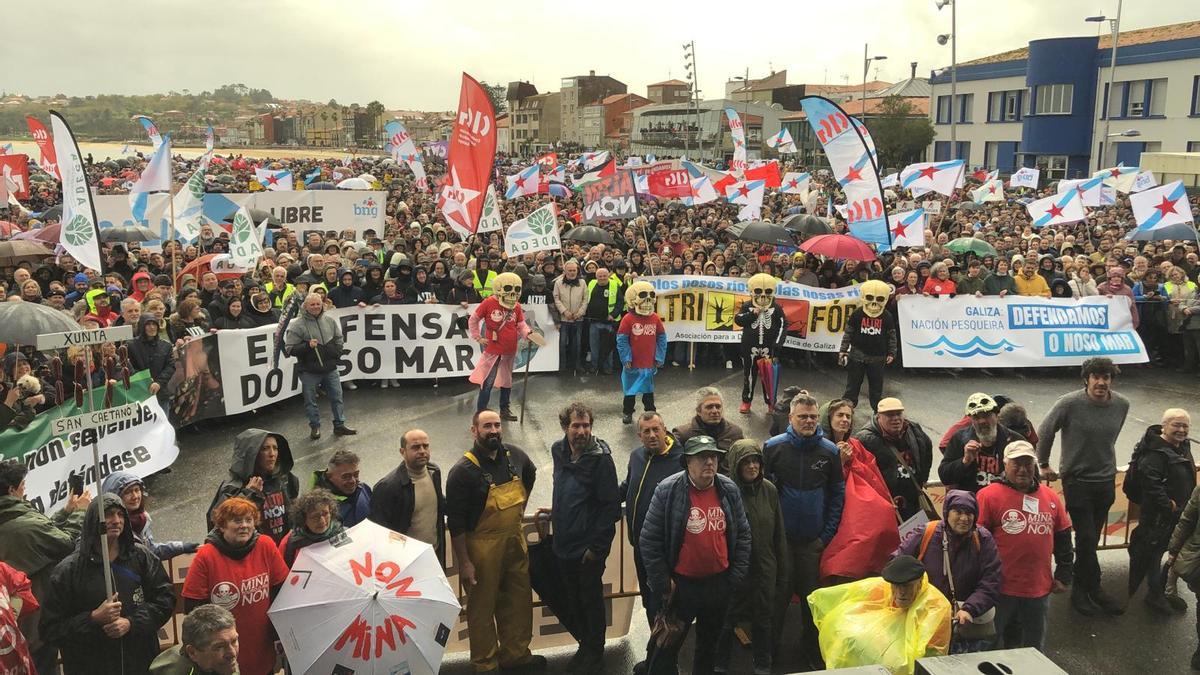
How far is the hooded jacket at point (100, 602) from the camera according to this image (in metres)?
4.15

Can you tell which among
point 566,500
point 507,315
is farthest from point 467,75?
point 566,500

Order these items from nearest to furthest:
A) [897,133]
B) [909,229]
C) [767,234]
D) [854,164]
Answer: [854,164]
[909,229]
[767,234]
[897,133]

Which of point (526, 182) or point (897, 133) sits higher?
point (897, 133)

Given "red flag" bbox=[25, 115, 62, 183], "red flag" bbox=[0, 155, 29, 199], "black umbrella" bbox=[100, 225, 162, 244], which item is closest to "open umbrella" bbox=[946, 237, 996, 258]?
"black umbrella" bbox=[100, 225, 162, 244]

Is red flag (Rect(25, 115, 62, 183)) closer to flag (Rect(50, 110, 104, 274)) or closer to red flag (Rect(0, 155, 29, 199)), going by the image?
red flag (Rect(0, 155, 29, 199))

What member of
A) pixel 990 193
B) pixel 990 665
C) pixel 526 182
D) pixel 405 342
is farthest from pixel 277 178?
pixel 990 665

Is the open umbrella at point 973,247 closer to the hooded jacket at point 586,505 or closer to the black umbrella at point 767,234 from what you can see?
the black umbrella at point 767,234

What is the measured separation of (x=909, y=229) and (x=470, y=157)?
8271 mm

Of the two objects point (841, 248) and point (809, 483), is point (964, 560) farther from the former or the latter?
point (841, 248)

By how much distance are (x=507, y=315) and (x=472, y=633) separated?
16.4ft

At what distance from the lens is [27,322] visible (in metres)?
6.23

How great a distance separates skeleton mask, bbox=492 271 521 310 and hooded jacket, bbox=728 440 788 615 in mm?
4944

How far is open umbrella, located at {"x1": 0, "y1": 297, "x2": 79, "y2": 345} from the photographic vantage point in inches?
241

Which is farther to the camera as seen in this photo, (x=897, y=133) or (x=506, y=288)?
(x=897, y=133)
